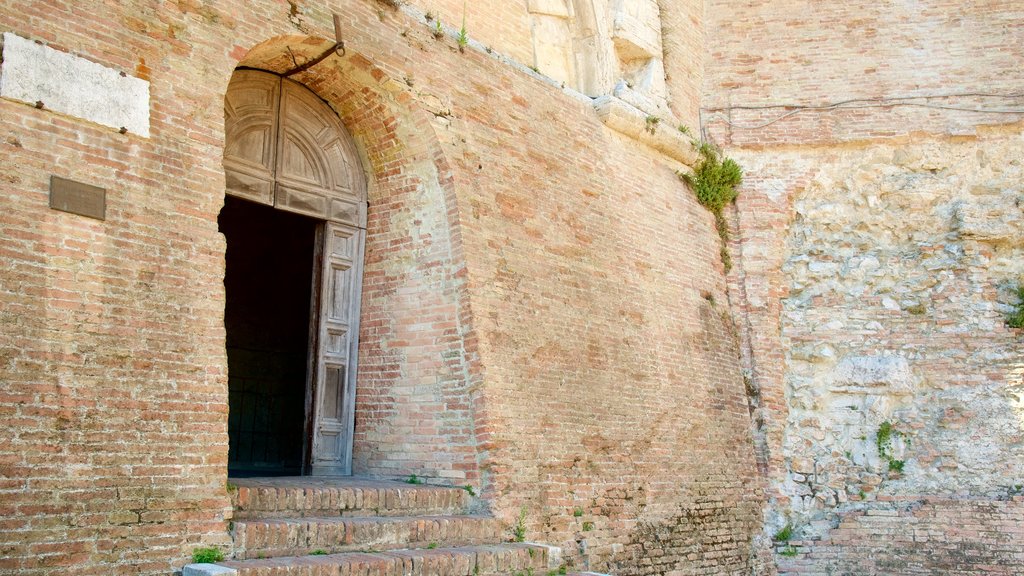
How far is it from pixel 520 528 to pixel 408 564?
1.47m

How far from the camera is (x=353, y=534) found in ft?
19.1

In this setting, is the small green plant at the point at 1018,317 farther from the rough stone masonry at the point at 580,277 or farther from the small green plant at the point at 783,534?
the small green plant at the point at 783,534

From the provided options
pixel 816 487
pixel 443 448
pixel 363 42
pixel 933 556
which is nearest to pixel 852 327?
pixel 816 487

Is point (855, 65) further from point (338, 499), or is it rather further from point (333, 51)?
point (338, 499)

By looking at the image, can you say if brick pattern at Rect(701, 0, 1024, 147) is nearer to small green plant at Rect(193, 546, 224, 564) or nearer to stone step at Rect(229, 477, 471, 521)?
stone step at Rect(229, 477, 471, 521)

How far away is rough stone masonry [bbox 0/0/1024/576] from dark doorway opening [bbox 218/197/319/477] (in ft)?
10.3

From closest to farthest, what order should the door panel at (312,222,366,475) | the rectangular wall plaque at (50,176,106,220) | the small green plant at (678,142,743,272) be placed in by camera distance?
the rectangular wall plaque at (50,176,106,220) < the door panel at (312,222,366,475) < the small green plant at (678,142,743,272)

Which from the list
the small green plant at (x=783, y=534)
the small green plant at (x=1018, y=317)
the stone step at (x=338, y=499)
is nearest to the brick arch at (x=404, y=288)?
the stone step at (x=338, y=499)

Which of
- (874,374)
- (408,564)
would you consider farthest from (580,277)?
(874,374)

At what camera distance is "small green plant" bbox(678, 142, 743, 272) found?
1075 centimetres

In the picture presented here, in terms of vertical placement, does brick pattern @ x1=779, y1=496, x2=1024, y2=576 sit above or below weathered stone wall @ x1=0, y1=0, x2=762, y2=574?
below

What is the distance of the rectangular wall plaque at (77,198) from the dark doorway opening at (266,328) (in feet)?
17.0

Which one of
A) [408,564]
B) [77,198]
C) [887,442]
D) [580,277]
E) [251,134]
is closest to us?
[77,198]

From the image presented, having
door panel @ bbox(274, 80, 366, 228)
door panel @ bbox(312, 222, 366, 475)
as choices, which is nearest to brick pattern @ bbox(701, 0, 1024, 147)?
door panel @ bbox(274, 80, 366, 228)
